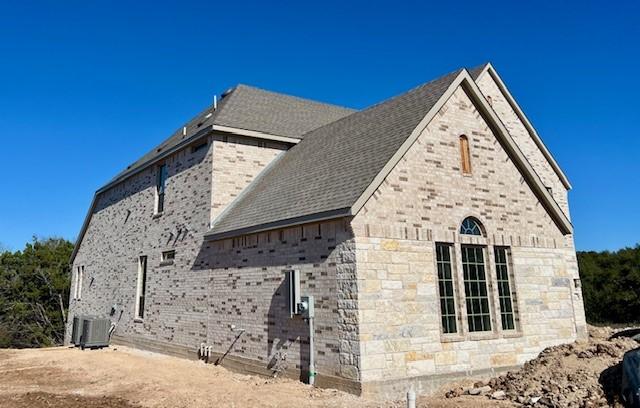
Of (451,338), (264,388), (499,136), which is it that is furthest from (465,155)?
(264,388)

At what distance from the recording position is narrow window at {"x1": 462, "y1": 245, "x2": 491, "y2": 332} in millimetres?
11383

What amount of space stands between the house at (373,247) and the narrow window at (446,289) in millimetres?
37

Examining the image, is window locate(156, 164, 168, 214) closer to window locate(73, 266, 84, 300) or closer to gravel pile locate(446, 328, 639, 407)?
window locate(73, 266, 84, 300)

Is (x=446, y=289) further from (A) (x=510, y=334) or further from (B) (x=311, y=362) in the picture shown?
(B) (x=311, y=362)

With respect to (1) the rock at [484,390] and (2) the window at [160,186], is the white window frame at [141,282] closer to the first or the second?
(2) the window at [160,186]

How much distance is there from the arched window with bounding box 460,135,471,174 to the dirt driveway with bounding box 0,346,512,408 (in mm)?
5667

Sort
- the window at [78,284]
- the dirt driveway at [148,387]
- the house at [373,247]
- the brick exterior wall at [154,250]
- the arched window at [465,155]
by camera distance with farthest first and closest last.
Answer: the window at [78,284] → the brick exterior wall at [154,250] → the arched window at [465,155] → the house at [373,247] → the dirt driveway at [148,387]

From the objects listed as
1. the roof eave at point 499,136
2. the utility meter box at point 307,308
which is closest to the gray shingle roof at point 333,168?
the roof eave at point 499,136

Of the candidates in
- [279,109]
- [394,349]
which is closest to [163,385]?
[394,349]

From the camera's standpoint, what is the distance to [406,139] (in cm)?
1115

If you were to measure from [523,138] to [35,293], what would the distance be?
119 feet

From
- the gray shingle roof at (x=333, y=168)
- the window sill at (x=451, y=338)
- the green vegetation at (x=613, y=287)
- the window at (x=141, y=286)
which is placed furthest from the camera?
the green vegetation at (x=613, y=287)

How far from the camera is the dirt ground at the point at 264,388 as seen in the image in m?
9.08

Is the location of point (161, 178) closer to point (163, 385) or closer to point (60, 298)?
point (163, 385)
